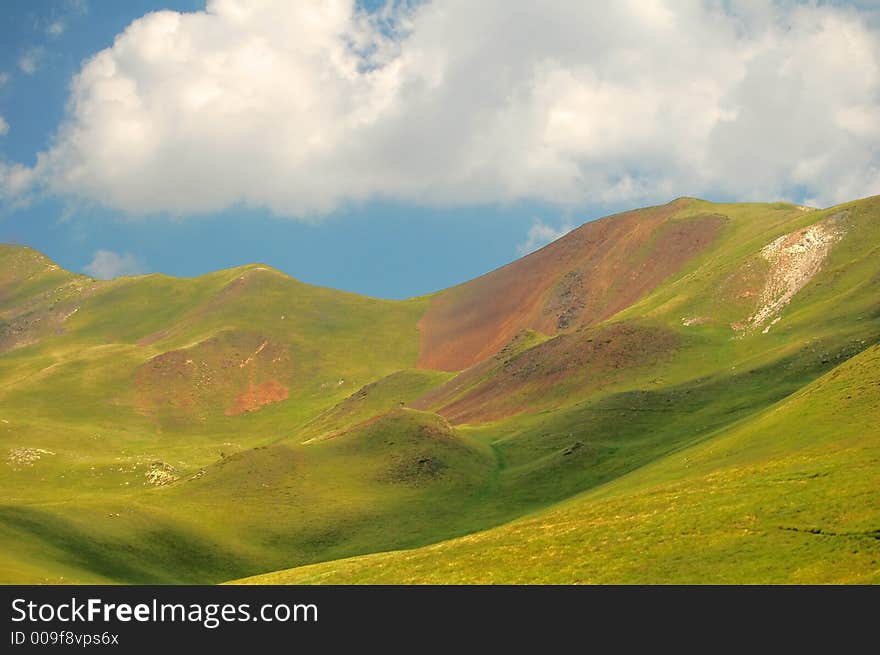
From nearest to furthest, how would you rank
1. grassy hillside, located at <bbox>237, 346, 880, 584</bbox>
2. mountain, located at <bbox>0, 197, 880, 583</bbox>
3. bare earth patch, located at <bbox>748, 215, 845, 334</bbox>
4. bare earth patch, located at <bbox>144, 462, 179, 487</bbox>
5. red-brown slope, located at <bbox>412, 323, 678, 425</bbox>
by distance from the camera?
grassy hillside, located at <bbox>237, 346, 880, 584</bbox>
mountain, located at <bbox>0, 197, 880, 583</bbox>
bare earth patch, located at <bbox>144, 462, 179, 487</bbox>
red-brown slope, located at <bbox>412, 323, 678, 425</bbox>
bare earth patch, located at <bbox>748, 215, 845, 334</bbox>

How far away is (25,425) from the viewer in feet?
602

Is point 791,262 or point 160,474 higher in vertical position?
point 791,262

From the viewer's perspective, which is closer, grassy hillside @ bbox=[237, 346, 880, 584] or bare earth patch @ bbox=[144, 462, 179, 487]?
grassy hillside @ bbox=[237, 346, 880, 584]

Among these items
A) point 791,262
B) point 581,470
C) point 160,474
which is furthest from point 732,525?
point 791,262

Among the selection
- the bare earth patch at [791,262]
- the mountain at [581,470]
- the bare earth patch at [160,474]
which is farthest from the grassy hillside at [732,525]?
the bare earth patch at [791,262]

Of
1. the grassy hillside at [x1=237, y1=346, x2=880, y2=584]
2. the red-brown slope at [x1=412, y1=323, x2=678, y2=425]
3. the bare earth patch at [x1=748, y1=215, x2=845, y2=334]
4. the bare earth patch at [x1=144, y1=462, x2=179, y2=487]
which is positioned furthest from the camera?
the bare earth patch at [x1=748, y1=215, x2=845, y2=334]

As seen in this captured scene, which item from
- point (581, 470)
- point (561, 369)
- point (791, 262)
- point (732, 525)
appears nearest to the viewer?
point (732, 525)

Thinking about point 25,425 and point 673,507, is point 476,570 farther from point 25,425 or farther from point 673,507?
point 25,425

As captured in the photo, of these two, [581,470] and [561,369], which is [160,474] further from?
[581,470]

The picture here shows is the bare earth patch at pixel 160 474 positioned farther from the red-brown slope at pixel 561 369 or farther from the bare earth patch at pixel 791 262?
the bare earth patch at pixel 791 262

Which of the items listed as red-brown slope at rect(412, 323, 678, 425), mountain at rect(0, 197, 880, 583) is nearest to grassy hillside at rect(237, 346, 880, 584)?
mountain at rect(0, 197, 880, 583)

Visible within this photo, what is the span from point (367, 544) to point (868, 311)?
248 feet

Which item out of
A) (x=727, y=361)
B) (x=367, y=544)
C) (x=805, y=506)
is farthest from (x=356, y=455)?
A: (x=805, y=506)

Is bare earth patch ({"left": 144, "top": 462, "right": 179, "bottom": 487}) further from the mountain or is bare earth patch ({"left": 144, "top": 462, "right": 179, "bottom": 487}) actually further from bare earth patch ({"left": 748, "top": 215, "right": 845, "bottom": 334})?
bare earth patch ({"left": 748, "top": 215, "right": 845, "bottom": 334})
